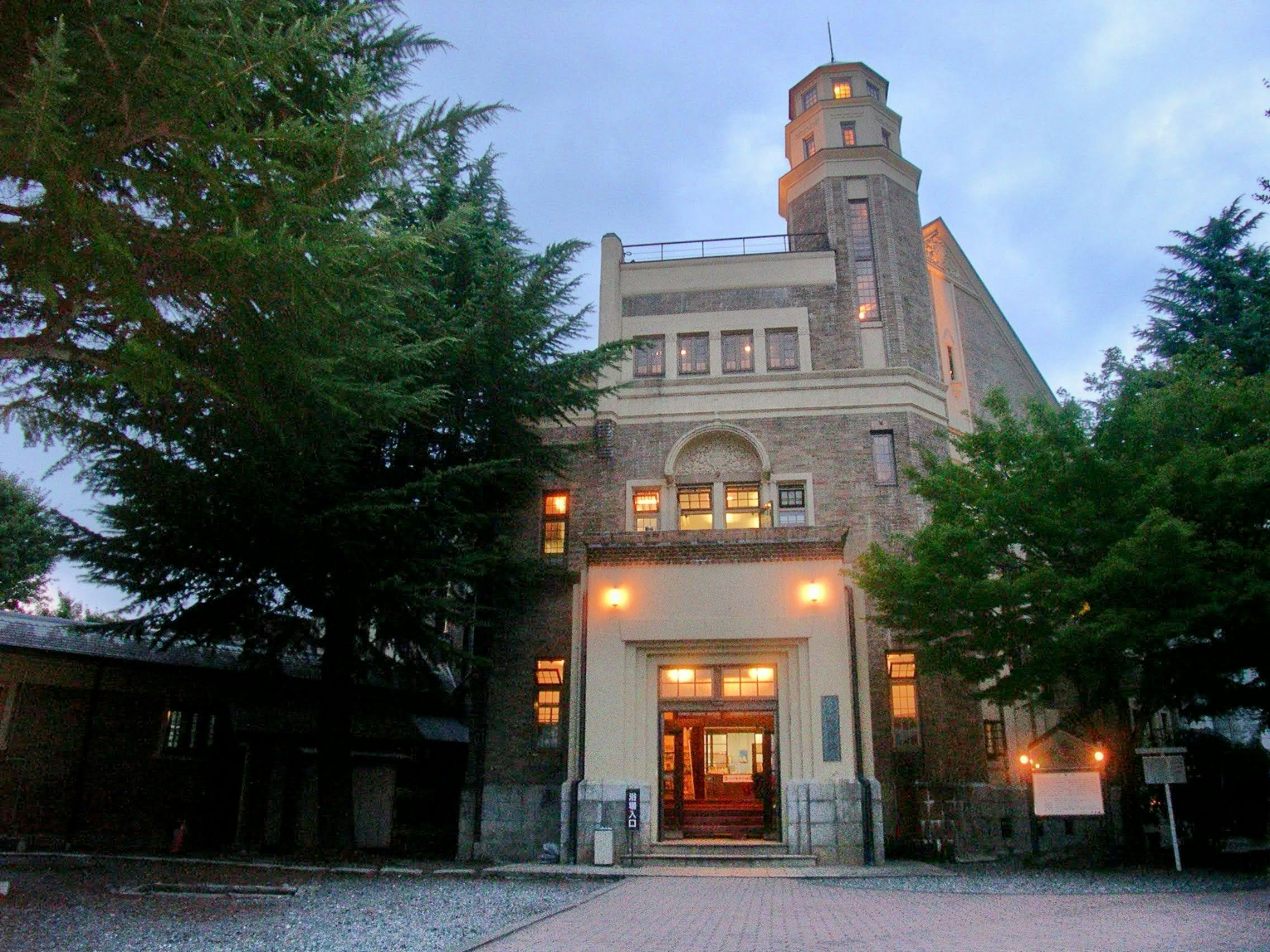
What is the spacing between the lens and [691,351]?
21562mm

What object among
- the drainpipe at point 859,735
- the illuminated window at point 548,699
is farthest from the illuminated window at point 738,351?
the illuminated window at point 548,699

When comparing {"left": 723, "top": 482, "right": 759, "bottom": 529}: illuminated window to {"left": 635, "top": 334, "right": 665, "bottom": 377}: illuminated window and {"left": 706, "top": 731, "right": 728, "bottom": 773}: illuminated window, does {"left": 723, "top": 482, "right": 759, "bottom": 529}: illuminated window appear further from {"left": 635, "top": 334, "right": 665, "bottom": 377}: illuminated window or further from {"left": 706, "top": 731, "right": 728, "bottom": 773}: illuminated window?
{"left": 706, "top": 731, "right": 728, "bottom": 773}: illuminated window

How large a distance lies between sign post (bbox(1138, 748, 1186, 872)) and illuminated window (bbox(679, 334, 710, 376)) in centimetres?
1178

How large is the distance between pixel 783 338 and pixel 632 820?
11.4m

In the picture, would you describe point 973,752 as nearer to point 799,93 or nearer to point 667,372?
point 667,372

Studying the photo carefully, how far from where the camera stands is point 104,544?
1534 centimetres

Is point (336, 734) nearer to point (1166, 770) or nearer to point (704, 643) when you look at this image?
point (704, 643)

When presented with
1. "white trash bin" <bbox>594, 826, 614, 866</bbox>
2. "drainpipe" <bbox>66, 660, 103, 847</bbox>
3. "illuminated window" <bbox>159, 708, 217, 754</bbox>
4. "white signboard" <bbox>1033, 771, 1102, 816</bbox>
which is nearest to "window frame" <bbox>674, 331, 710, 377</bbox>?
"white trash bin" <bbox>594, 826, 614, 866</bbox>

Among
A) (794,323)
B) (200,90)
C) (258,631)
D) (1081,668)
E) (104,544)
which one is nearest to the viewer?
(200,90)

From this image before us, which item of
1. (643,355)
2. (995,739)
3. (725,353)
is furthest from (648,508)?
(995,739)

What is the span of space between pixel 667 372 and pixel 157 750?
13.9m

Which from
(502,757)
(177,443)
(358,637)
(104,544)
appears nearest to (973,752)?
(502,757)

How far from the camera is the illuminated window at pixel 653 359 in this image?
2152 cm

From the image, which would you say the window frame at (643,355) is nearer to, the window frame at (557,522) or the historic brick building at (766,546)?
the historic brick building at (766,546)
